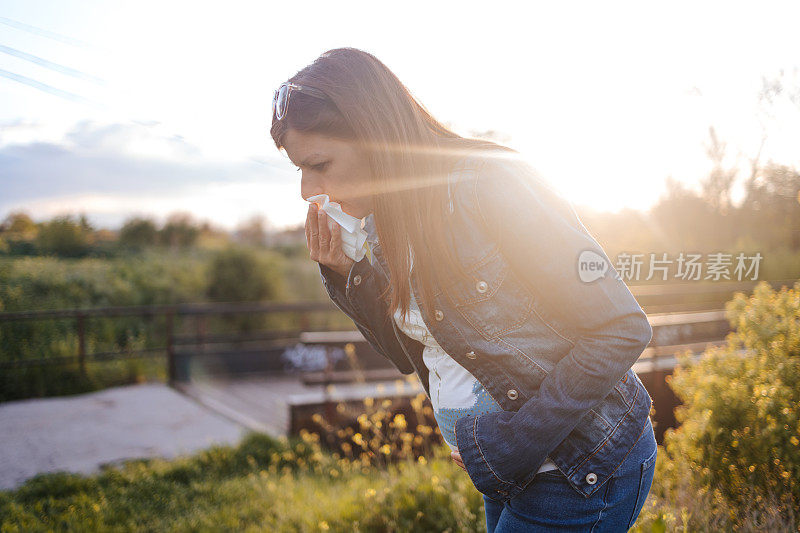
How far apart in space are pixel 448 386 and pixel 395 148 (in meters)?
0.52

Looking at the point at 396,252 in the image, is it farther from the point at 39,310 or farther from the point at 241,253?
the point at 241,253

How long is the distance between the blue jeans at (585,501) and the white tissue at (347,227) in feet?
2.10

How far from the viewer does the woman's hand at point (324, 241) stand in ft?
4.50

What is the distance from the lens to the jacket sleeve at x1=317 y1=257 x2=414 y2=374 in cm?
144

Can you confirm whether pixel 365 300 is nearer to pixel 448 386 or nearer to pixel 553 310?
pixel 448 386

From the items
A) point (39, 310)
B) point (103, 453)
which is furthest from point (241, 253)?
point (103, 453)

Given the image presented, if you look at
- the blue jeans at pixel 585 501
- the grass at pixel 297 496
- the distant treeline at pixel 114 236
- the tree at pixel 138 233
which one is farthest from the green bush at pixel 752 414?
the tree at pixel 138 233

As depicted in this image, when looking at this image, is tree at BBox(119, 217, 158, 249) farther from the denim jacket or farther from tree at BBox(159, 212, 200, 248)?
the denim jacket

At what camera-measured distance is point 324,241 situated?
1401 millimetres

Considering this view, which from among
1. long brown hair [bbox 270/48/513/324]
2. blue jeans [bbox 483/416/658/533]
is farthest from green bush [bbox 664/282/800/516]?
long brown hair [bbox 270/48/513/324]

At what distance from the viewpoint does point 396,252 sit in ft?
4.02

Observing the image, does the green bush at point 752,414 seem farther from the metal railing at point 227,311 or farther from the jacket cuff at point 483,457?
the metal railing at point 227,311

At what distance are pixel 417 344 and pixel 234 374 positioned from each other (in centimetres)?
849

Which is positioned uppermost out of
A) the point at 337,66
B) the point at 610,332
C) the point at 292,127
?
the point at 337,66
